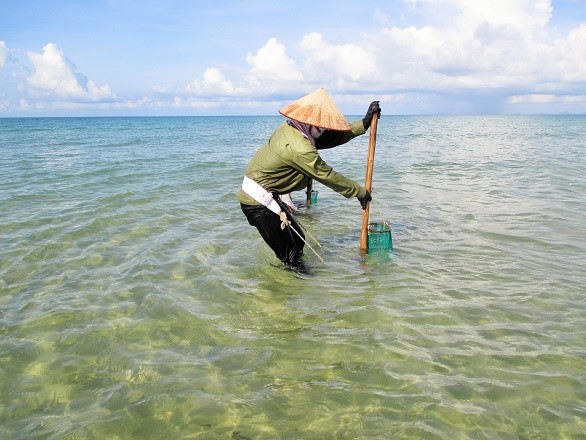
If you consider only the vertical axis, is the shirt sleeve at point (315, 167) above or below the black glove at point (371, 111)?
below

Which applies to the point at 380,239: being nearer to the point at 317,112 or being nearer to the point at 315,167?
the point at 315,167

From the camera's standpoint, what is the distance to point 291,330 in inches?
201

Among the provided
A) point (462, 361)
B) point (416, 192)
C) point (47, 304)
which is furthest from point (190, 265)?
point (416, 192)

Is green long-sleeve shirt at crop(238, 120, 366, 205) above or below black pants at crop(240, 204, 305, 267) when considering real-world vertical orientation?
above

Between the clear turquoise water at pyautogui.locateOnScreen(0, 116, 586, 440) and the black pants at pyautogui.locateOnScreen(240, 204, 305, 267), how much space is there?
1.18 feet

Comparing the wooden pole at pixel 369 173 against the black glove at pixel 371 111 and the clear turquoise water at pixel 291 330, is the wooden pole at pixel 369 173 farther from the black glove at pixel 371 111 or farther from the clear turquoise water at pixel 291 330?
the clear turquoise water at pixel 291 330

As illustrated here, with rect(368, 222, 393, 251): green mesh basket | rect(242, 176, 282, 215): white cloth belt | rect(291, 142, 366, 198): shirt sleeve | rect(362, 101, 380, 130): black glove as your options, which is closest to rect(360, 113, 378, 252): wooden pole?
rect(362, 101, 380, 130): black glove

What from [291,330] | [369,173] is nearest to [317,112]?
[369,173]

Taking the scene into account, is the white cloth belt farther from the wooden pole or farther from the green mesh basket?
the green mesh basket

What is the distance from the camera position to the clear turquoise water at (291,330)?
Answer: 363 cm

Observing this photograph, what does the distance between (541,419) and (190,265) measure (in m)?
5.34

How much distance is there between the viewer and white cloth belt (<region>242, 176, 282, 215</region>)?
20.2 ft

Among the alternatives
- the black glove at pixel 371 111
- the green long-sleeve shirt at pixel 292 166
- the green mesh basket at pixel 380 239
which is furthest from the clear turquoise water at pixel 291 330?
the black glove at pixel 371 111

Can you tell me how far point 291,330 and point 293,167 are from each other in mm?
2064
